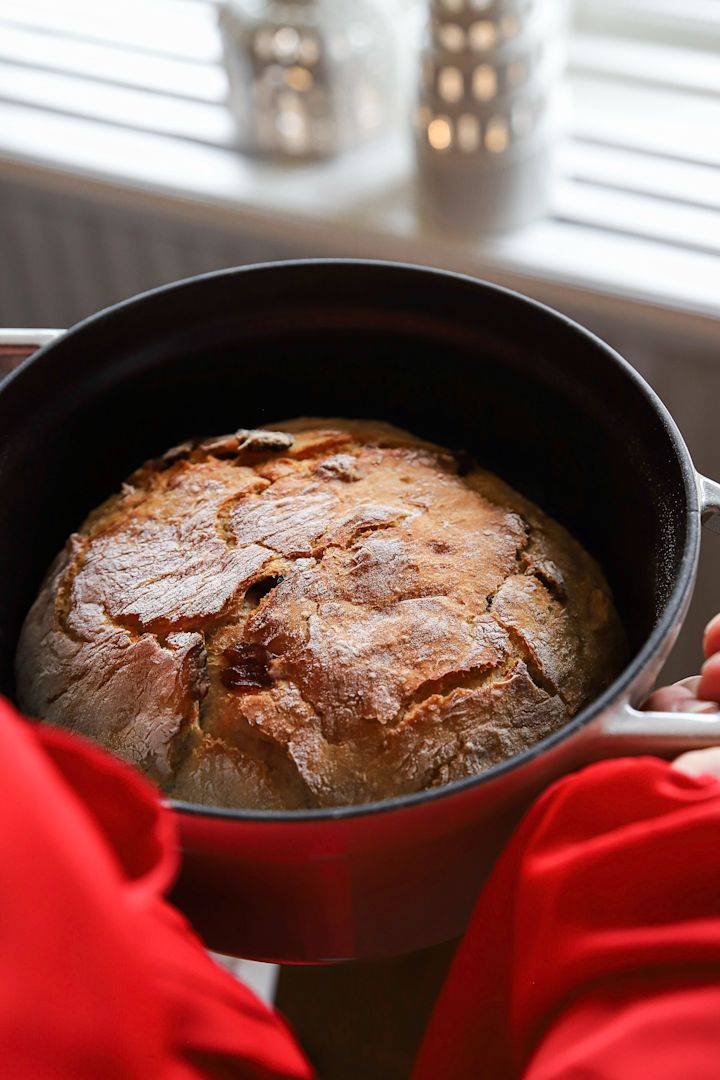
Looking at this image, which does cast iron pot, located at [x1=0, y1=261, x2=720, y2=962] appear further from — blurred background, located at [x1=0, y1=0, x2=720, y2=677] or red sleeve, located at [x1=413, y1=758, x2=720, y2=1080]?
blurred background, located at [x1=0, y1=0, x2=720, y2=677]

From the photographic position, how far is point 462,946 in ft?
1.73

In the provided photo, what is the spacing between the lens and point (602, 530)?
2.31 ft

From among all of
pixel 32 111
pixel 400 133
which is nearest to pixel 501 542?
pixel 400 133

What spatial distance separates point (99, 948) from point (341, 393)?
50 cm

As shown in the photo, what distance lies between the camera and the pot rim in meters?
0.45

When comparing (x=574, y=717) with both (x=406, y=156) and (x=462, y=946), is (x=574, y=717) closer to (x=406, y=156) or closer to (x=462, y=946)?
(x=462, y=946)

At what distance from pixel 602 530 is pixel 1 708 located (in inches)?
17.8

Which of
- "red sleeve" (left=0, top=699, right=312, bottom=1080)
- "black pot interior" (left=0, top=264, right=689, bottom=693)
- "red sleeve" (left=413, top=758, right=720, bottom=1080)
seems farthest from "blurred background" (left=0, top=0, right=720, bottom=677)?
"red sleeve" (left=0, top=699, right=312, bottom=1080)

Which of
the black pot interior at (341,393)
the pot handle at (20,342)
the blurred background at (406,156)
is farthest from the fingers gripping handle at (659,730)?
the blurred background at (406,156)

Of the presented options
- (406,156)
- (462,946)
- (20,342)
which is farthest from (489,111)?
(462,946)

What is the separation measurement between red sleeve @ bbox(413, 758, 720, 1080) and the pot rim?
0.05 meters

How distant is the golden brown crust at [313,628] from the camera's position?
571 mm

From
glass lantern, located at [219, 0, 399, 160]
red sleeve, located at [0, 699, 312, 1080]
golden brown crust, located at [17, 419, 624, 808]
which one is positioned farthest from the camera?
glass lantern, located at [219, 0, 399, 160]

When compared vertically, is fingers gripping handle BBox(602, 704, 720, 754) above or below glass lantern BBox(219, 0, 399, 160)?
below
